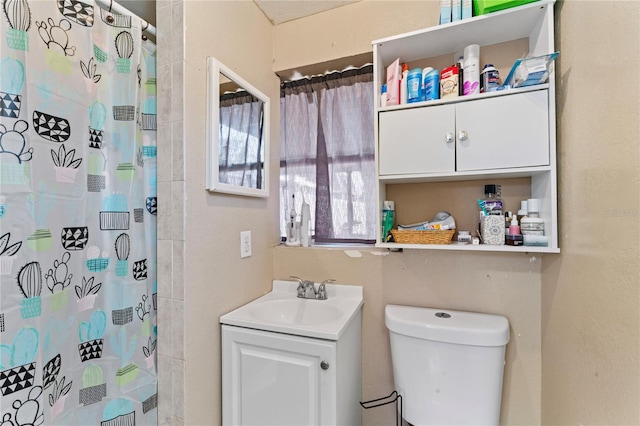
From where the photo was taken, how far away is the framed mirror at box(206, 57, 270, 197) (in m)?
1.11

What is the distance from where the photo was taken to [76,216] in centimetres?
87

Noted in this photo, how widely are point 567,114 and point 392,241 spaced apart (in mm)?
726

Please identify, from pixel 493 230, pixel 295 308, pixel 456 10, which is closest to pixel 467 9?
pixel 456 10

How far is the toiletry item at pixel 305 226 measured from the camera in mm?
1524

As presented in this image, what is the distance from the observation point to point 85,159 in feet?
2.91

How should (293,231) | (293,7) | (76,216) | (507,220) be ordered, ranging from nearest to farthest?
(76,216) < (507,220) < (293,7) < (293,231)

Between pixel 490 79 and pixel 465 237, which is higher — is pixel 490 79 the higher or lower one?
the higher one

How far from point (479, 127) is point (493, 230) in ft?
1.27

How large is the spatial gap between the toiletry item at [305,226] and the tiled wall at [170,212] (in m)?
0.66

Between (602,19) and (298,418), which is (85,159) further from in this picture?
(602,19)

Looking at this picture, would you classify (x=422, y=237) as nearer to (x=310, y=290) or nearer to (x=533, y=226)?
(x=533, y=226)

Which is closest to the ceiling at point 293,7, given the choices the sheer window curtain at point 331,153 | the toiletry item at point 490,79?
the sheer window curtain at point 331,153

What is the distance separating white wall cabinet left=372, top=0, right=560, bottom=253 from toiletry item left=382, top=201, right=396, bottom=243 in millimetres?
51

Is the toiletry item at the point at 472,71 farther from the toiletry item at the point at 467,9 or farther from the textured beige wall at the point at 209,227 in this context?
the textured beige wall at the point at 209,227
